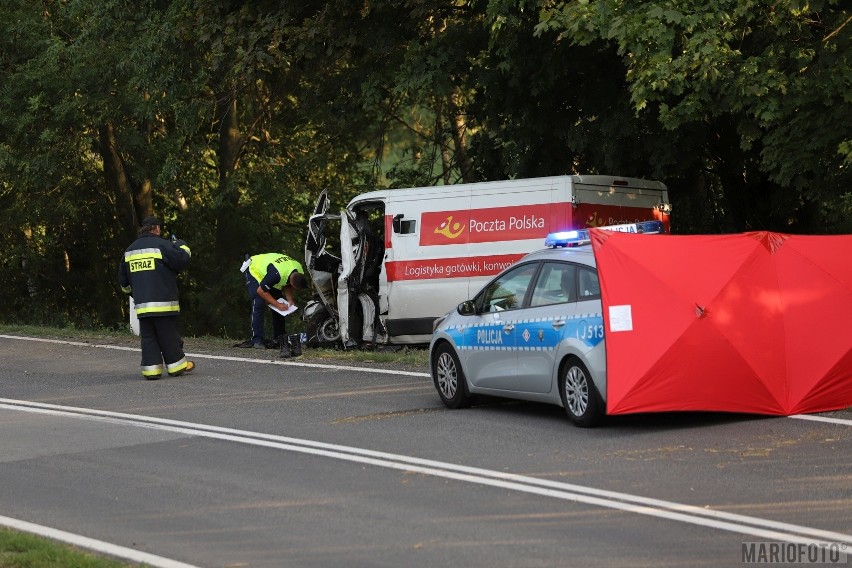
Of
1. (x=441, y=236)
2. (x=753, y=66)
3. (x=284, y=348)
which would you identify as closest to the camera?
(x=753, y=66)

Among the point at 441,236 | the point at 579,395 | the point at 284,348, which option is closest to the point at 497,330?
the point at 579,395

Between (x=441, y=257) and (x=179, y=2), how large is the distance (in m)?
7.39

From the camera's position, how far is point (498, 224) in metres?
18.0

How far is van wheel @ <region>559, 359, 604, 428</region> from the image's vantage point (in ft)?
34.1

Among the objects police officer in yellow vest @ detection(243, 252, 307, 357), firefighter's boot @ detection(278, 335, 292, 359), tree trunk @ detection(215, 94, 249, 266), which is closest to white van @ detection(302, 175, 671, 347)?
police officer in yellow vest @ detection(243, 252, 307, 357)

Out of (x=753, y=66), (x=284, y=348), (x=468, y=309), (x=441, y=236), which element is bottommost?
(x=284, y=348)

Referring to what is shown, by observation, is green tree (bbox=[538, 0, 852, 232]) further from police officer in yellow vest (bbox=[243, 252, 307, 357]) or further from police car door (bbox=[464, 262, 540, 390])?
police officer in yellow vest (bbox=[243, 252, 307, 357])

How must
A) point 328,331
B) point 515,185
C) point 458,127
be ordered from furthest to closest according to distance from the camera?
point 458,127, point 328,331, point 515,185

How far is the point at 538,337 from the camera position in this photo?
11.0 m

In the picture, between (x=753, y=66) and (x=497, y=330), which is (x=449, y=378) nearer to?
(x=497, y=330)

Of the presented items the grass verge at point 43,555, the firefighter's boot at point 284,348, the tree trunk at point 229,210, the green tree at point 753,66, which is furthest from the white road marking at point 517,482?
the tree trunk at point 229,210

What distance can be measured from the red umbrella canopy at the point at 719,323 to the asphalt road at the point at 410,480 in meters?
0.34

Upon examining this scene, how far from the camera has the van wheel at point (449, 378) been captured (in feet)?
39.7

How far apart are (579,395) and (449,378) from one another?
6.29 feet
